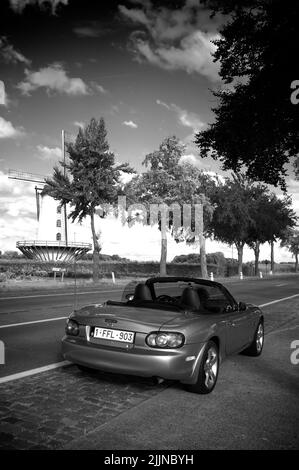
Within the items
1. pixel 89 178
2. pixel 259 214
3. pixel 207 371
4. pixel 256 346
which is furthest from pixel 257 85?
pixel 259 214

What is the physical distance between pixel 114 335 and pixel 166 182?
103 ft

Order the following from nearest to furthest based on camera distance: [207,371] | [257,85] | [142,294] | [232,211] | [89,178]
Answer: [207,371] → [142,294] → [257,85] → [89,178] → [232,211]

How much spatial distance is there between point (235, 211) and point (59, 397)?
4088cm

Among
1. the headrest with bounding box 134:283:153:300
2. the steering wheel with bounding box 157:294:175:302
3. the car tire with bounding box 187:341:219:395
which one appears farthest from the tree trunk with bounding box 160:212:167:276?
the car tire with bounding box 187:341:219:395

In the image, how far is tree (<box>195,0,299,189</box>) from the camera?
9453 millimetres

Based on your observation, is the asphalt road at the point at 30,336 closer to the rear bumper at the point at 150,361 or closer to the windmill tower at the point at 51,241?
the rear bumper at the point at 150,361

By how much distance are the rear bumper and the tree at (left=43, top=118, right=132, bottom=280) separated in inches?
1076

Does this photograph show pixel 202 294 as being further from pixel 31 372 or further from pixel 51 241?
pixel 51 241

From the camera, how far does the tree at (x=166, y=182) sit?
35.2 meters

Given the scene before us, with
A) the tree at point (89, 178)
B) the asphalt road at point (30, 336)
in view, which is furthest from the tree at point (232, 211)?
the asphalt road at point (30, 336)

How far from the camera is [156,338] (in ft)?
14.5

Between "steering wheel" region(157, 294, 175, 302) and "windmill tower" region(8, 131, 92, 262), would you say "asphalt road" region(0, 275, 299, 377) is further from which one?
"windmill tower" region(8, 131, 92, 262)

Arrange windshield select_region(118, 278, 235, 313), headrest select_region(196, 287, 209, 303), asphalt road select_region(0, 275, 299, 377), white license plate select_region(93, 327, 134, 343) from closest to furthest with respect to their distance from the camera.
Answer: white license plate select_region(93, 327, 134, 343) → windshield select_region(118, 278, 235, 313) → headrest select_region(196, 287, 209, 303) → asphalt road select_region(0, 275, 299, 377)

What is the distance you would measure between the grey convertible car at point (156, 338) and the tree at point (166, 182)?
28814mm
